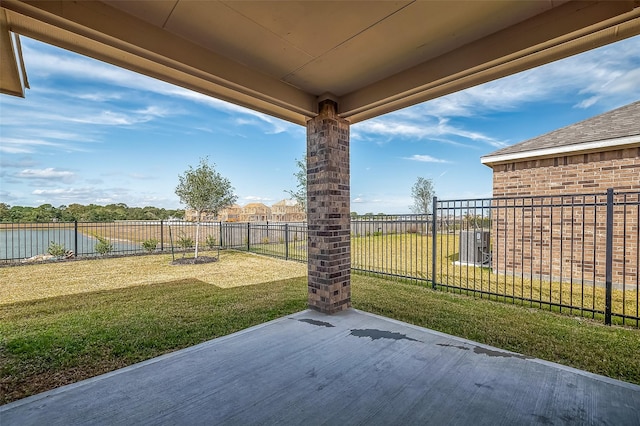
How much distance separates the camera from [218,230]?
12.1 metres

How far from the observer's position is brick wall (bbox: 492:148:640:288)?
5051mm

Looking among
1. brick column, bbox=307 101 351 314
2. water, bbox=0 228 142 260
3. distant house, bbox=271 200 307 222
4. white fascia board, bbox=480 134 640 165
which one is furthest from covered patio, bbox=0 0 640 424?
distant house, bbox=271 200 307 222

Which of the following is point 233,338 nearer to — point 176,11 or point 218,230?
point 176,11

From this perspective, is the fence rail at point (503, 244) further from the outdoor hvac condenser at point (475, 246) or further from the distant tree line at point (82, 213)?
the distant tree line at point (82, 213)

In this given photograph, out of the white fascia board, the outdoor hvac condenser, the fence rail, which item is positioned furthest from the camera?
the outdoor hvac condenser

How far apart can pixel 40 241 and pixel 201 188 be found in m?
5.72

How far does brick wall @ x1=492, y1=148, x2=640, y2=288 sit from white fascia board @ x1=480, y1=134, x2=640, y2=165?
19 cm

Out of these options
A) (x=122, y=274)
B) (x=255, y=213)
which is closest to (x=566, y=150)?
(x=122, y=274)

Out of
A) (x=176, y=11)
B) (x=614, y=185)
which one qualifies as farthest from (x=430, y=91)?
(x=614, y=185)

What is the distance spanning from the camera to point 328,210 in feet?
11.7

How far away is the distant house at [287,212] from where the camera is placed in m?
13.8

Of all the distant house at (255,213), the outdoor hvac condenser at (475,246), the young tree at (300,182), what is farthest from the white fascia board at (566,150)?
the distant house at (255,213)

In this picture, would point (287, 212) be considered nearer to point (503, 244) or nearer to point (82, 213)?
point (82, 213)

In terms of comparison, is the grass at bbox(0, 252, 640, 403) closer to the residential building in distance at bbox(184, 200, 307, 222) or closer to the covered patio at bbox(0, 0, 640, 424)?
the covered patio at bbox(0, 0, 640, 424)
